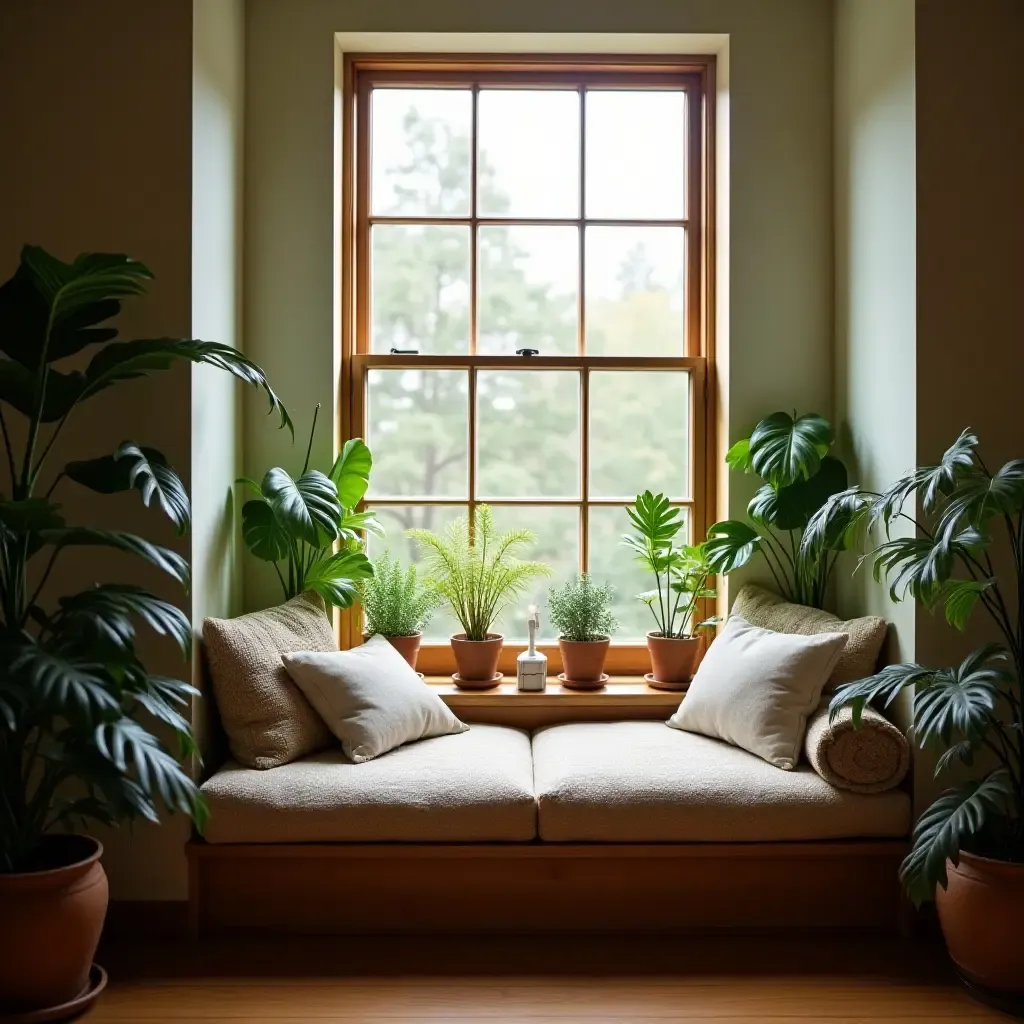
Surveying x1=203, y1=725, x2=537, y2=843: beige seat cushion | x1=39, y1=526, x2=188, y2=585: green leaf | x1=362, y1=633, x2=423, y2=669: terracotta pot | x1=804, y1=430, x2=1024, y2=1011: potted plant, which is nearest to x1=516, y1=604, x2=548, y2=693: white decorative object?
x1=362, y1=633, x2=423, y2=669: terracotta pot

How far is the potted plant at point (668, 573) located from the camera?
142 inches

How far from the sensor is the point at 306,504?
10.6 feet

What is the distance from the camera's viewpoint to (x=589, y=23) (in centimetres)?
368

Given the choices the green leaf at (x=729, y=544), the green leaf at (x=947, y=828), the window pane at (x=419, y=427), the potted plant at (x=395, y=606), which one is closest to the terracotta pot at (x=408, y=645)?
the potted plant at (x=395, y=606)

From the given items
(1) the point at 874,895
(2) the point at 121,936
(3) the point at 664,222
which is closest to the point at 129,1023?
(2) the point at 121,936

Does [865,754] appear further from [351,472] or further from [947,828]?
[351,472]

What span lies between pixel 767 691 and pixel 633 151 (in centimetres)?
211

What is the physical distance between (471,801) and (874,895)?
121 centimetres

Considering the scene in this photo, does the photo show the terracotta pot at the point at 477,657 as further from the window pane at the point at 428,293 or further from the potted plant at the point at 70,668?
the potted plant at the point at 70,668

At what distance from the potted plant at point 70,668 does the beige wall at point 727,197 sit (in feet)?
3.37

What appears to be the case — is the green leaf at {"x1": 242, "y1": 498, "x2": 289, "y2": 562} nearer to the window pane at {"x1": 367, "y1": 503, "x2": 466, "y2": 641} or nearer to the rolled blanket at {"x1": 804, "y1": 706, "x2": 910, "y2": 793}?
the window pane at {"x1": 367, "y1": 503, "x2": 466, "y2": 641}

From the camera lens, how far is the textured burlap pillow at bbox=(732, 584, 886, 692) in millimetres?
3125

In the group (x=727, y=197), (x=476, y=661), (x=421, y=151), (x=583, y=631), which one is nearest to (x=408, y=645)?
(x=476, y=661)

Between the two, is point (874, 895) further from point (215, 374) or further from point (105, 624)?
point (215, 374)
